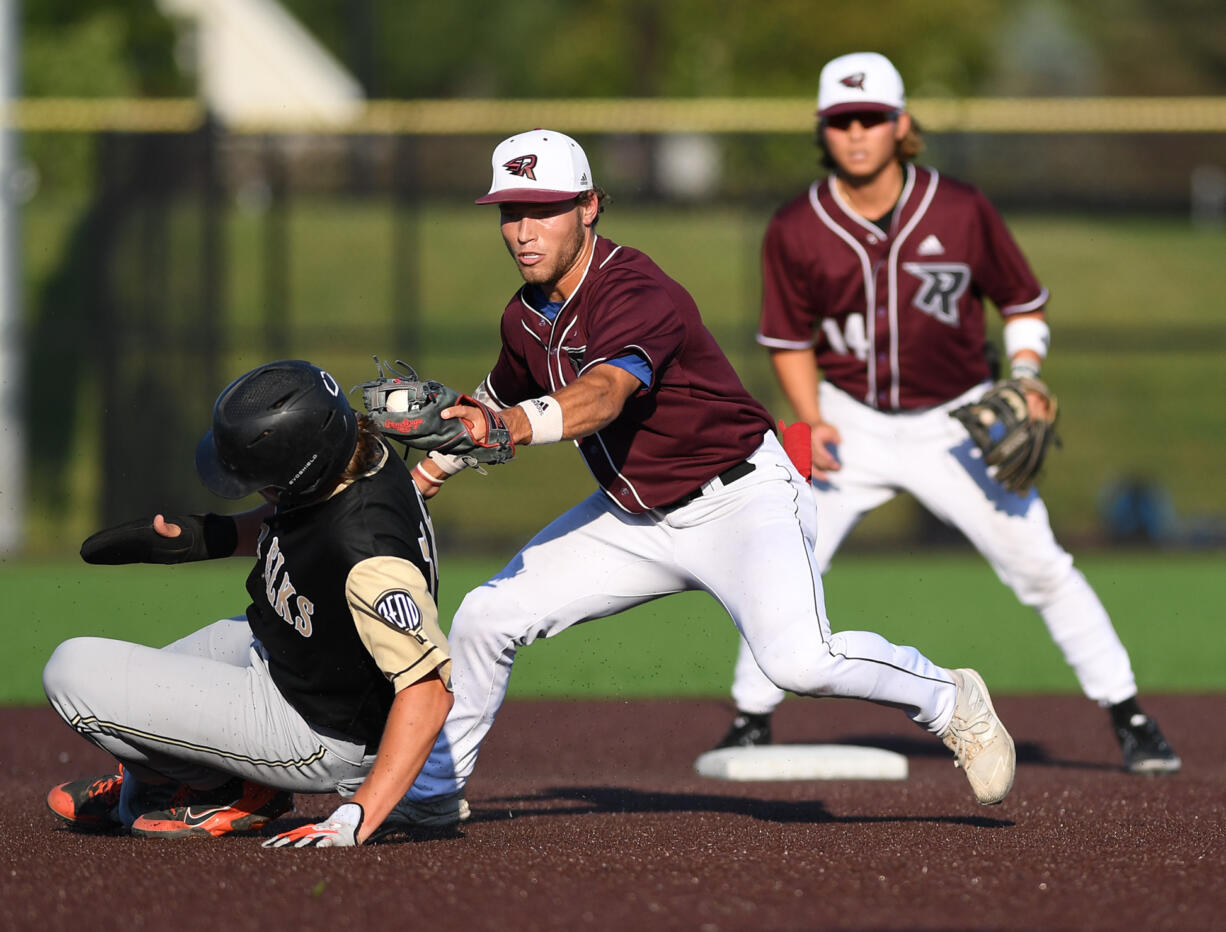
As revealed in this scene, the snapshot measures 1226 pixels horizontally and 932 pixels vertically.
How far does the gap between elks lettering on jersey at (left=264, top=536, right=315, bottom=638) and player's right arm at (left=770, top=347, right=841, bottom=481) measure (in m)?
2.67

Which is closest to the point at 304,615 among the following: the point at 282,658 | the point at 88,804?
the point at 282,658

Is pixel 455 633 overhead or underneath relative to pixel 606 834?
overhead

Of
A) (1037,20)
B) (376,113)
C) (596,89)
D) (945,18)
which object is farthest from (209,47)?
(1037,20)

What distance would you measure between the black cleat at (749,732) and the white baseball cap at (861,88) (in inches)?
90.8

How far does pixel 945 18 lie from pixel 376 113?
19.2 meters

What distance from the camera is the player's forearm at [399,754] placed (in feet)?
13.1

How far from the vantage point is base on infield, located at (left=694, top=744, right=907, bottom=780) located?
19.4 feet

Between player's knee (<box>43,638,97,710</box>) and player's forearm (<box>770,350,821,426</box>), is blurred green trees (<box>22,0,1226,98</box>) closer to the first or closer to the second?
player's forearm (<box>770,350,821,426</box>)

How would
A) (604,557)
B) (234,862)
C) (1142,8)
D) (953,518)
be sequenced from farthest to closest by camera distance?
(1142,8) < (953,518) < (604,557) < (234,862)

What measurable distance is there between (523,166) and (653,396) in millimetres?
777

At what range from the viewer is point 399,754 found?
401 cm

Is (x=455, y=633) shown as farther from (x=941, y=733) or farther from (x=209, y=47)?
(x=209, y=47)

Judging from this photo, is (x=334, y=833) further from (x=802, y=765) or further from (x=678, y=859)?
(x=802, y=765)

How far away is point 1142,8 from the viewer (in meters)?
46.9
